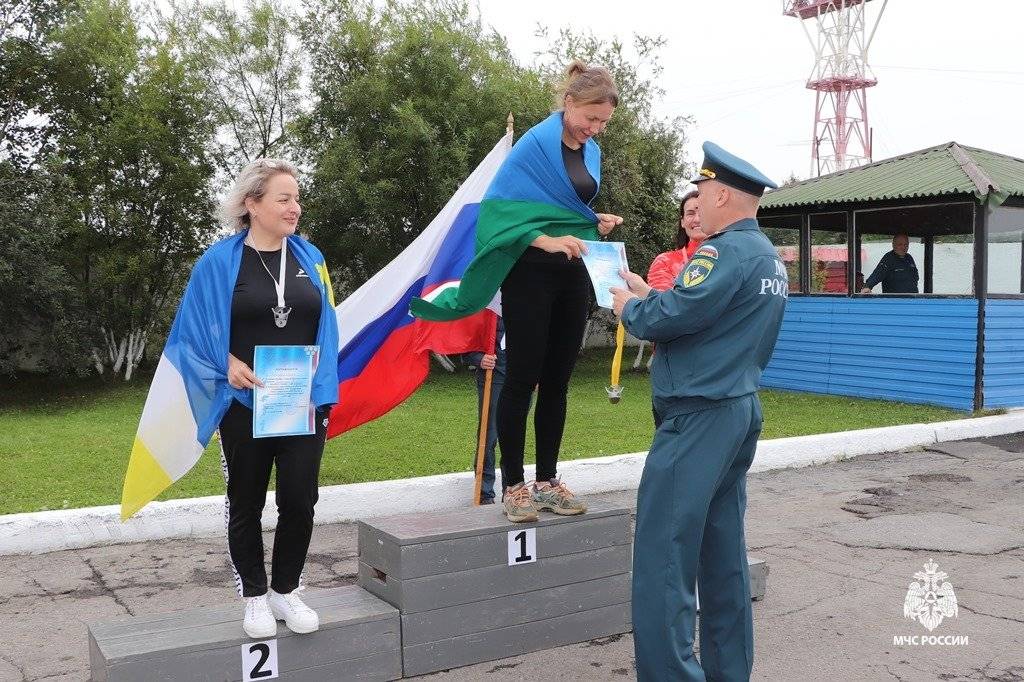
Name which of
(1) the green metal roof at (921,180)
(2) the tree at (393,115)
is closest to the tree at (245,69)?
(2) the tree at (393,115)

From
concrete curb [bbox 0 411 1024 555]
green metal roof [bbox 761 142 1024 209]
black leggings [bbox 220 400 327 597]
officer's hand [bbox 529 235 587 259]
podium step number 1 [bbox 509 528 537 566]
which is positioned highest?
green metal roof [bbox 761 142 1024 209]

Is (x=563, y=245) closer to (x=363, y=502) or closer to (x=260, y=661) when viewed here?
(x=260, y=661)

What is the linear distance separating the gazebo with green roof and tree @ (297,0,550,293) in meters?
4.94

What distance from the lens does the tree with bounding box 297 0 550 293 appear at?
14750 mm

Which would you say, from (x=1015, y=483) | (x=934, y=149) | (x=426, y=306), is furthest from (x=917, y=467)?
(x=934, y=149)

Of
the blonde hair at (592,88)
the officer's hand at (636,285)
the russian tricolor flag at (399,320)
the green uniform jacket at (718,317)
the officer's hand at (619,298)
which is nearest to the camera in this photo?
the green uniform jacket at (718,317)

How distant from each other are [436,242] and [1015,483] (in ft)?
18.6

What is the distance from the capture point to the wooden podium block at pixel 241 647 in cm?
355

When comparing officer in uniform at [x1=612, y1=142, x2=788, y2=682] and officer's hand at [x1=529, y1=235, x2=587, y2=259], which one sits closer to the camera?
officer in uniform at [x1=612, y1=142, x2=788, y2=682]

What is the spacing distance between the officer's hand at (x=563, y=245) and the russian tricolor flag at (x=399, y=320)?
1.84 meters

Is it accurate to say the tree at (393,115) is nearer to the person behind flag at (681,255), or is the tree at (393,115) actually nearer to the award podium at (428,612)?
the person behind flag at (681,255)

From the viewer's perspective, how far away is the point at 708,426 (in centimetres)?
336

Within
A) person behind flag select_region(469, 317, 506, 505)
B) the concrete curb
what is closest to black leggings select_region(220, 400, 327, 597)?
person behind flag select_region(469, 317, 506, 505)

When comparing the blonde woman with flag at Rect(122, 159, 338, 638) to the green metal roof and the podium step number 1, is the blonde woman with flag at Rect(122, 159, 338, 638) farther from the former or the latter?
the green metal roof
